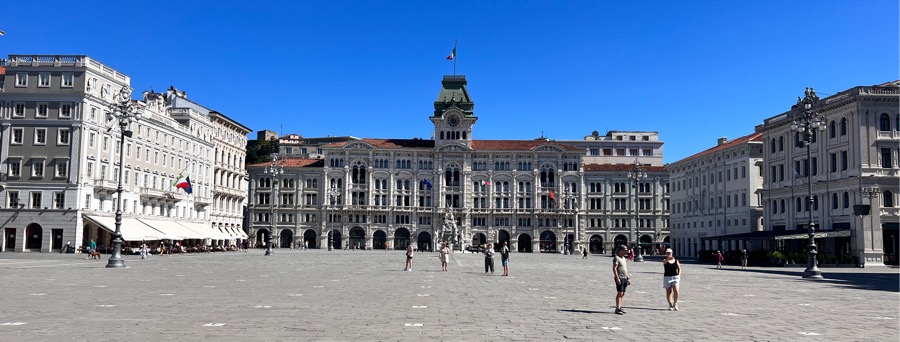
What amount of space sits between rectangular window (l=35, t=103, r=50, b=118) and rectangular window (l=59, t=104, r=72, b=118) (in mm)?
1224

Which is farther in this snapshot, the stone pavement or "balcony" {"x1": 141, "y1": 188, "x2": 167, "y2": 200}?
"balcony" {"x1": 141, "y1": 188, "x2": 167, "y2": 200}

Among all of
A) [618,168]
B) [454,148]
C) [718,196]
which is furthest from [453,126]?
[718,196]

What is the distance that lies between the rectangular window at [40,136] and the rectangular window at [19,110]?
1.92m

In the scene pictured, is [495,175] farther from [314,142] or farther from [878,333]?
[878,333]

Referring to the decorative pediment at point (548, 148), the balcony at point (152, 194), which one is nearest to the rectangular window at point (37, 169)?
the balcony at point (152, 194)

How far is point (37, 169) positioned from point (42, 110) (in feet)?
16.8

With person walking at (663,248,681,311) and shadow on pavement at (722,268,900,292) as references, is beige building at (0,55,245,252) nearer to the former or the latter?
shadow on pavement at (722,268,900,292)

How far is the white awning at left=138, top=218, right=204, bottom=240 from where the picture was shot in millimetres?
74312

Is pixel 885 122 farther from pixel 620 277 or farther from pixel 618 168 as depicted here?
pixel 618 168

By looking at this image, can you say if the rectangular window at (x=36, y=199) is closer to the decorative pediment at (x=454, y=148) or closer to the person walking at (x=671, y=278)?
the person walking at (x=671, y=278)

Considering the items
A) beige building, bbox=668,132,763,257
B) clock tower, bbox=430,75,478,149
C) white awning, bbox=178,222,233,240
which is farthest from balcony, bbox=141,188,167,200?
beige building, bbox=668,132,763,257

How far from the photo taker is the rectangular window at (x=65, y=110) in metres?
64.9

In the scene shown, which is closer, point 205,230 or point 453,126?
point 205,230

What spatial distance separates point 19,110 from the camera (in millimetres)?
65438
